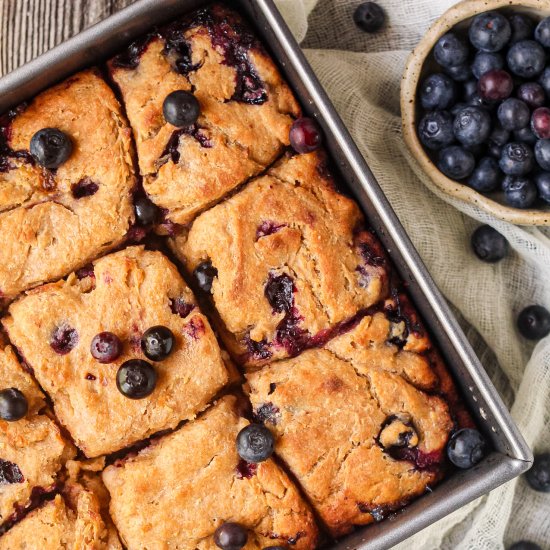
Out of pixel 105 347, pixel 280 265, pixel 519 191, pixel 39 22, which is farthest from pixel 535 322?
pixel 39 22

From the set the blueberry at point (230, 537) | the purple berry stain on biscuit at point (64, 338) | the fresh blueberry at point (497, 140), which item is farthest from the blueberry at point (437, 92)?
the blueberry at point (230, 537)

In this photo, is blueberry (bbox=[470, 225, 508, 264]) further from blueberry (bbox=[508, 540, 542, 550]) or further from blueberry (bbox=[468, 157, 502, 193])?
blueberry (bbox=[508, 540, 542, 550])

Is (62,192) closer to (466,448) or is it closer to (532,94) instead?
(466,448)

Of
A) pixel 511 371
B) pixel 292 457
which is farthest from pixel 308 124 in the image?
pixel 511 371

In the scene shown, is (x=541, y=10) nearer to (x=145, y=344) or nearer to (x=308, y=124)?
(x=308, y=124)

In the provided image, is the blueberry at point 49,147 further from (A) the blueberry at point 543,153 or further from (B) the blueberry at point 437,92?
(A) the blueberry at point 543,153

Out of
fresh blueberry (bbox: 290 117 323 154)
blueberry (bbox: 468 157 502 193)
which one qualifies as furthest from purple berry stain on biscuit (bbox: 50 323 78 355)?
blueberry (bbox: 468 157 502 193)

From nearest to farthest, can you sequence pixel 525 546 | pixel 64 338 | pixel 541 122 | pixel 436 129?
pixel 64 338 < pixel 541 122 < pixel 436 129 < pixel 525 546
